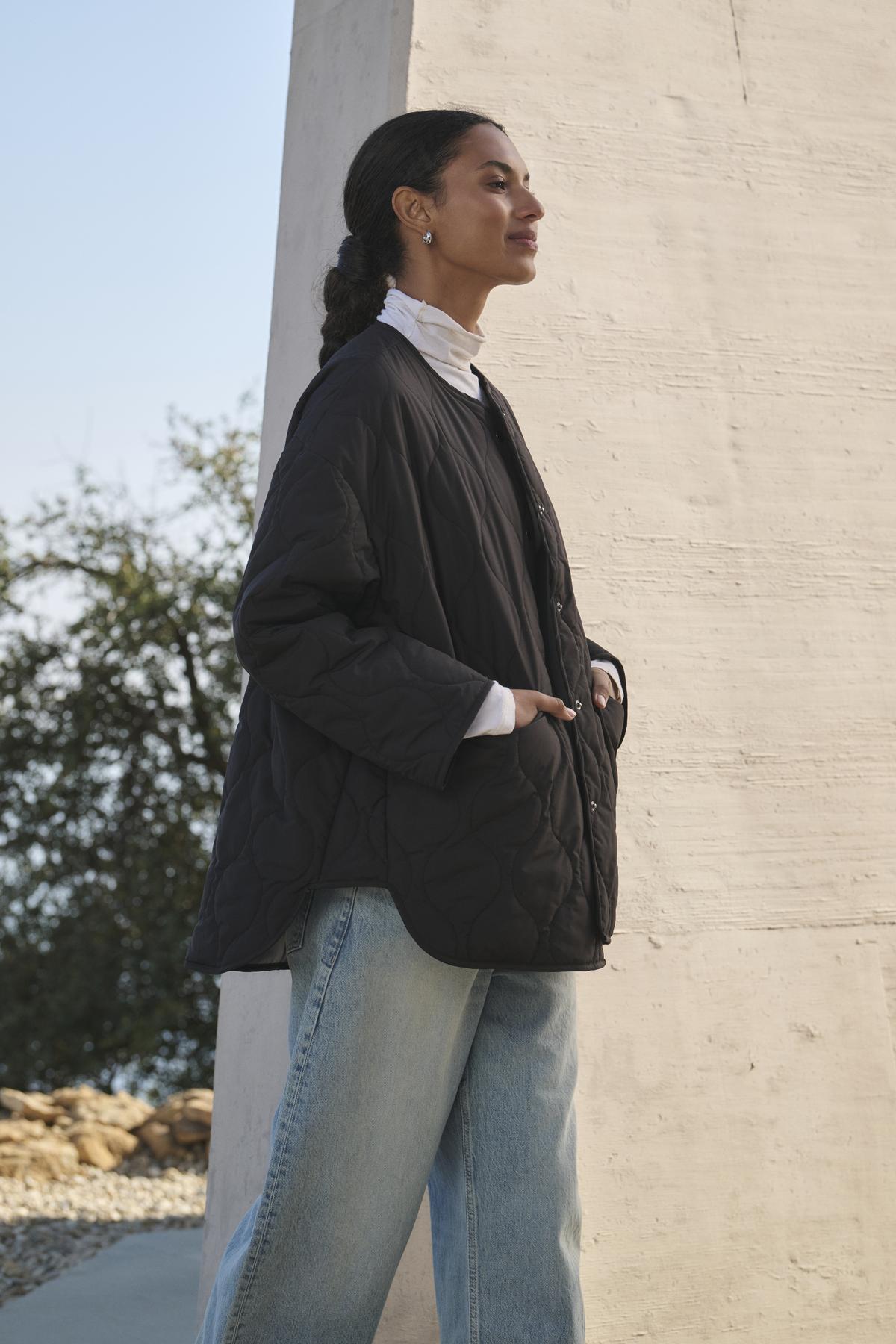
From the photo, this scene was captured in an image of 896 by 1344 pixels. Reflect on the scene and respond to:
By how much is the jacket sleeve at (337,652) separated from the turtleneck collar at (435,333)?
0.26m

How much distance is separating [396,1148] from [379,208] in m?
1.04

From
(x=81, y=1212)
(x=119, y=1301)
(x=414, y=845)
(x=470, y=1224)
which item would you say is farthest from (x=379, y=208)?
(x=81, y=1212)

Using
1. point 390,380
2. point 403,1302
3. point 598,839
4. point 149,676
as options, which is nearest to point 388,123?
point 390,380

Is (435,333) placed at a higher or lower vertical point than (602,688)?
higher

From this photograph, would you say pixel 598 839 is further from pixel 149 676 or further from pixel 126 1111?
pixel 149 676

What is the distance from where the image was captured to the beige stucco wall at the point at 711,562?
198cm

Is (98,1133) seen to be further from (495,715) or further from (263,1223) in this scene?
(495,715)

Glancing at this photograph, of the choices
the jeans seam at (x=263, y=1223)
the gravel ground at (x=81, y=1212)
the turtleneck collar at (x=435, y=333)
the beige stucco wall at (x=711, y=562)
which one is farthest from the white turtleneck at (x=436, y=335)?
the gravel ground at (x=81, y=1212)

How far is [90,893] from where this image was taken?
6863 mm

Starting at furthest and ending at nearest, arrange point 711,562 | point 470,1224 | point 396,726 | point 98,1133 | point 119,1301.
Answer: point 98,1133 < point 119,1301 < point 711,562 < point 470,1224 < point 396,726

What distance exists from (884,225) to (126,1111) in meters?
3.20

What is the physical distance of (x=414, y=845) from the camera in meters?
1.25

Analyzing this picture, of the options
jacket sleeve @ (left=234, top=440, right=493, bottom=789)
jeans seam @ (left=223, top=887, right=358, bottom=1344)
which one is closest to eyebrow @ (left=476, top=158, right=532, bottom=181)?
jacket sleeve @ (left=234, top=440, right=493, bottom=789)

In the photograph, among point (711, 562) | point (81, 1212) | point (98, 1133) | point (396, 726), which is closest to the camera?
point (396, 726)
